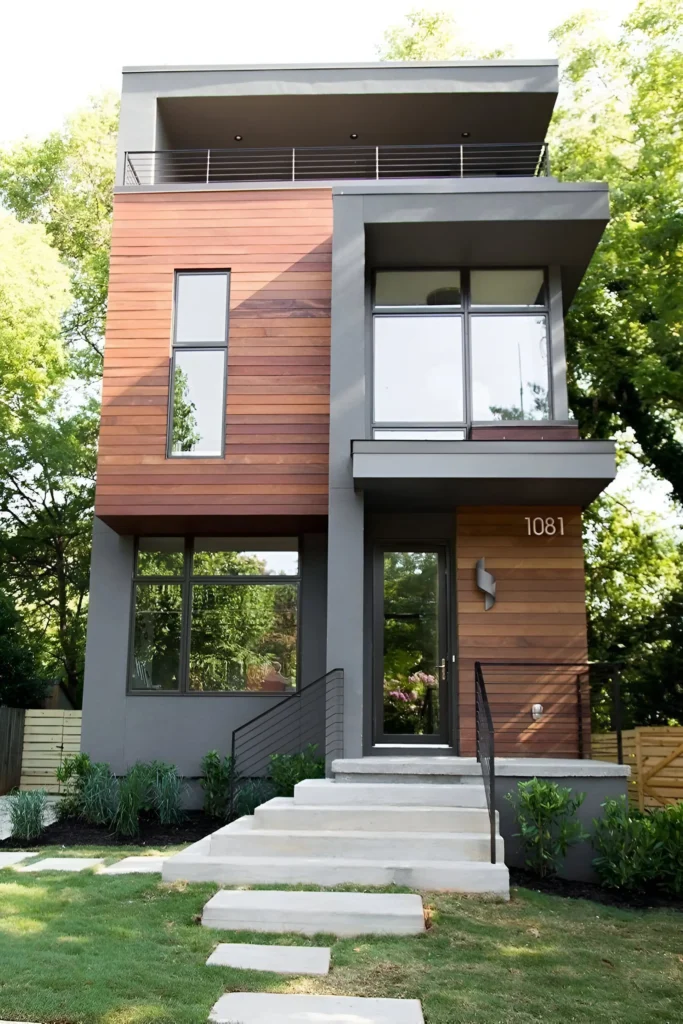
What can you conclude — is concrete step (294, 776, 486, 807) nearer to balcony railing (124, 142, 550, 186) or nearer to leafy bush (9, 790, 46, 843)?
leafy bush (9, 790, 46, 843)

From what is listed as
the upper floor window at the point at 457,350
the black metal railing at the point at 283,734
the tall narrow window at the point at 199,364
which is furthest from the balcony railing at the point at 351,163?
the black metal railing at the point at 283,734

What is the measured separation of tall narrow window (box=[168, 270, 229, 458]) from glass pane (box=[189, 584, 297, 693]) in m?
1.72

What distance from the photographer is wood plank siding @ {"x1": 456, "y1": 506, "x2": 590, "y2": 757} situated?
9.43 metres

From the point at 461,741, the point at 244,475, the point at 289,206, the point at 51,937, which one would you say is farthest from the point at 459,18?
the point at 51,937

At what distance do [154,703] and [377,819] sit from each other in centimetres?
414

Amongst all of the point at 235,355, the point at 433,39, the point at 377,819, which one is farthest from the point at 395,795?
the point at 433,39

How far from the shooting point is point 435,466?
902 cm

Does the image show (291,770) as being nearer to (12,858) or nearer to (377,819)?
(377,819)

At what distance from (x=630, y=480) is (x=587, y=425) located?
298 centimetres

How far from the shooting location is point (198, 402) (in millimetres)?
10688

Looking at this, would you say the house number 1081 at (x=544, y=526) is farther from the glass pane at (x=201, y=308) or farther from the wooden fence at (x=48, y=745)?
the wooden fence at (x=48, y=745)

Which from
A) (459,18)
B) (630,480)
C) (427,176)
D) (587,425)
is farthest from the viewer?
(459,18)

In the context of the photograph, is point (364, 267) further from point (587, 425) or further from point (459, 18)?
point (459, 18)

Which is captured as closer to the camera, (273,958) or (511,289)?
(273,958)
